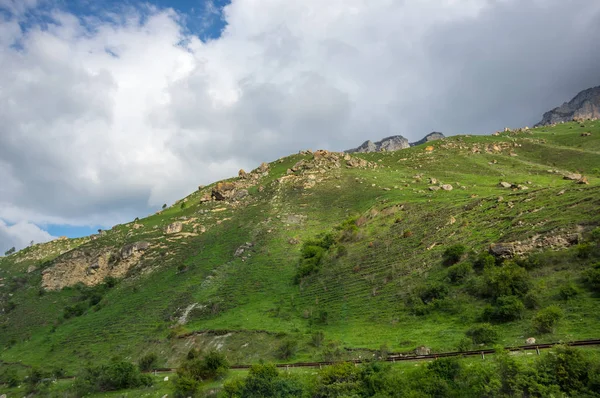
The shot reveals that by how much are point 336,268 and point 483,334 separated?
93.8 feet

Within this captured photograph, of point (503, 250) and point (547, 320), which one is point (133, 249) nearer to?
point (503, 250)

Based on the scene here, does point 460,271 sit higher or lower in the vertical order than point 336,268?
lower

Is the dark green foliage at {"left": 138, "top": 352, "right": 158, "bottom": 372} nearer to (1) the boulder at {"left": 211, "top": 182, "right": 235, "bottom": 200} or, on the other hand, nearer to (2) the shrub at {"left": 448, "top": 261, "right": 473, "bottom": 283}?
(2) the shrub at {"left": 448, "top": 261, "right": 473, "bottom": 283}

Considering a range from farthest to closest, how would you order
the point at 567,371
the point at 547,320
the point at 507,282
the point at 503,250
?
the point at 503,250, the point at 507,282, the point at 547,320, the point at 567,371

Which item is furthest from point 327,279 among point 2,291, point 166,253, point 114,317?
point 2,291

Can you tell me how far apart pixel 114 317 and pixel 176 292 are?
11.3 m

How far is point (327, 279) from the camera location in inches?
1962

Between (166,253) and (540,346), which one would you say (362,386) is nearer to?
(540,346)

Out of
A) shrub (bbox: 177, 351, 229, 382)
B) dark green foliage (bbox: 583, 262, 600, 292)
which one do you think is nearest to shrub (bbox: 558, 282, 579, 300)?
dark green foliage (bbox: 583, 262, 600, 292)

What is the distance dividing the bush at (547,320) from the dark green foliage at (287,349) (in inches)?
820

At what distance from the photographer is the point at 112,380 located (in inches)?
1358

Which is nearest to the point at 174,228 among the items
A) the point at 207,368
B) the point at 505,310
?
the point at 207,368

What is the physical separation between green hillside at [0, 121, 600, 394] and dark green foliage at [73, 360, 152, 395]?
25.4ft

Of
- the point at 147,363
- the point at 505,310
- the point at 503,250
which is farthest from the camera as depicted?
the point at 147,363
